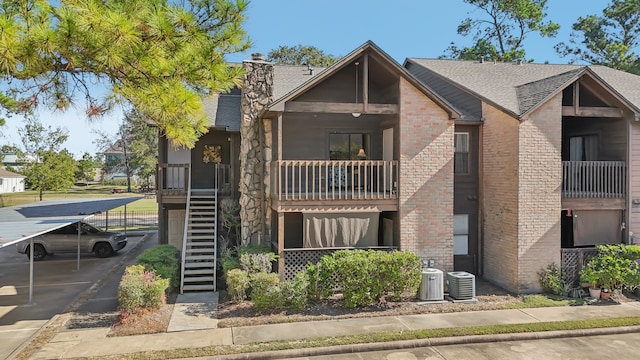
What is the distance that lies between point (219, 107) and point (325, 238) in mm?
8142

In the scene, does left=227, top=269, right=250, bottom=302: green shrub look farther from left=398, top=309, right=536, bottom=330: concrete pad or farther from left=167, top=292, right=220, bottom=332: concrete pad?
left=398, top=309, right=536, bottom=330: concrete pad

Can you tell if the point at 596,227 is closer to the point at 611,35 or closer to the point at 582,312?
the point at 582,312

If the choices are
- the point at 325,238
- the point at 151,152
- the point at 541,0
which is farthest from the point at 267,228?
the point at 151,152

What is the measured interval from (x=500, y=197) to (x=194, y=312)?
10.5 meters

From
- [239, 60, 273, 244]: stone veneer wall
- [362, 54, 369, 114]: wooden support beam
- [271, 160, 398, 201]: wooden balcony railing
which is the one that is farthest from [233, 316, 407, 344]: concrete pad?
[362, 54, 369, 114]: wooden support beam

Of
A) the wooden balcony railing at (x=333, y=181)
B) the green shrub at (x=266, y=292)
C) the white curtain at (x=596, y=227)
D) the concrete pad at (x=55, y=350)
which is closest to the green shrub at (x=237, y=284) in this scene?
the green shrub at (x=266, y=292)

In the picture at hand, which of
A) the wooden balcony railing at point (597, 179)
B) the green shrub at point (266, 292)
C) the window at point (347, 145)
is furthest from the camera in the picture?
the window at point (347, 145)

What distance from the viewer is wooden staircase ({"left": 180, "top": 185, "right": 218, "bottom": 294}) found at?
13289 mm

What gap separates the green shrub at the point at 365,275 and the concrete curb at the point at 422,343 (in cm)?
238

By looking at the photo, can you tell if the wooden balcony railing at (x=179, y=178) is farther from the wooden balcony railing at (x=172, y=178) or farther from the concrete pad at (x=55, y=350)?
the concrete pad at (x=55, y=350)

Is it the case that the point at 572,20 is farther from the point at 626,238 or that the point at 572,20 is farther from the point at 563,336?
the point at 563,336

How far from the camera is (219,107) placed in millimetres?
17703

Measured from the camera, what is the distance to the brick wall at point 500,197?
1341 cm

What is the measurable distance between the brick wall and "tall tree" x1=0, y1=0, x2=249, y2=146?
9.43 meters
